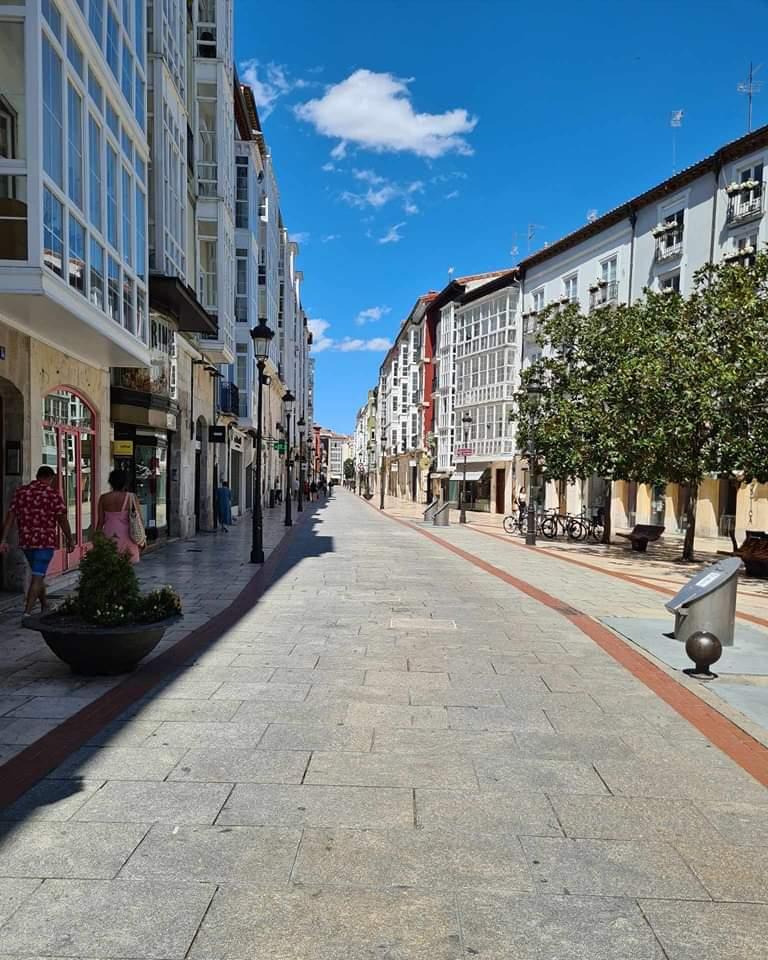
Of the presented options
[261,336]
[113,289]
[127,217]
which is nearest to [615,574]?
[261,336]

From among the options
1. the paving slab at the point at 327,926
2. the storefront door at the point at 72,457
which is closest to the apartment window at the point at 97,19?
the storefront door at the point at 72,457

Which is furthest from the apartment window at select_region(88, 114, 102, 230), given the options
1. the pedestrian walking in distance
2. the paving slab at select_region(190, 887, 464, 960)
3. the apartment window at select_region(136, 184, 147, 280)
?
the pedestrian walking in distance

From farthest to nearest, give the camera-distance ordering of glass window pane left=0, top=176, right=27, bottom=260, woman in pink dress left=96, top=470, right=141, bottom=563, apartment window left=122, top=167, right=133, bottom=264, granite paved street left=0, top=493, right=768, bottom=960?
apartment window left=122, top=167, right=133, bottom=264 < woman in pink dress left=96, top=470, right=141, bottom=563 < glass window pane left=0, top=176, right=27, bottom=260 < granite paved street left=0, top=493, right=768, bottom=960

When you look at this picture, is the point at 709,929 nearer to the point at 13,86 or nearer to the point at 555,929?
the point at 555,929

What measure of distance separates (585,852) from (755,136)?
2758 cm

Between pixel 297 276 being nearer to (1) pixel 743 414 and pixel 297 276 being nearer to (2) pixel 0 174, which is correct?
(1) pixel 743 414

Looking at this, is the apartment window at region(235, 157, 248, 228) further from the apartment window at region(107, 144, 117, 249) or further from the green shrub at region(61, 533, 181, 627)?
the green shrub at region(61, 533, 181, 627)

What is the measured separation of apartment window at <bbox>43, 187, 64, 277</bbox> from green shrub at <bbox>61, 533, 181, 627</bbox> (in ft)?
12.0

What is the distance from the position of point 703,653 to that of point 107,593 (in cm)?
522

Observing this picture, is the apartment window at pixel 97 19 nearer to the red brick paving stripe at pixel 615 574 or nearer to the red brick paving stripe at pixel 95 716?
the red brick paving stripe at pixel 95 716

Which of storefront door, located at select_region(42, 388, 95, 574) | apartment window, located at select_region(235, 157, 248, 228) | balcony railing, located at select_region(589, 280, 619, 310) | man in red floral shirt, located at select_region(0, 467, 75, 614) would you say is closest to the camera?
man in red floral shirt, located at select_region(0, 467, 75, 614)

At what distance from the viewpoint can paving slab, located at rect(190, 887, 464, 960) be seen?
258cm

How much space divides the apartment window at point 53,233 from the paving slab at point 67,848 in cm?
612

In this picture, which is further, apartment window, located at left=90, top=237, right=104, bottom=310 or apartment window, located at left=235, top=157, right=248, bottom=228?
apartment window, located at left=235, top=157, right=248, bottom=228
